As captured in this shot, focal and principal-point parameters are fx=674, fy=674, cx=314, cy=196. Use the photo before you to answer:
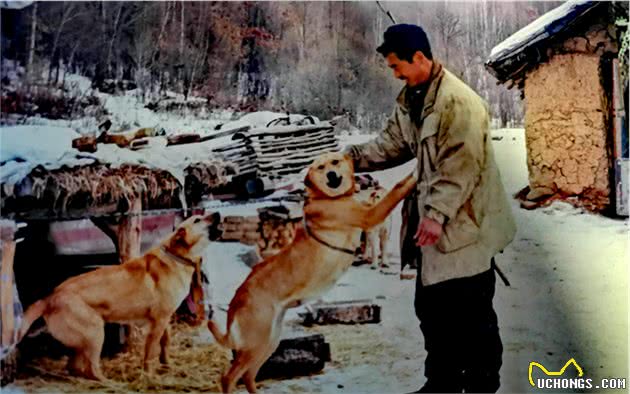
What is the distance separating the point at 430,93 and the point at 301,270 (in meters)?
1.25

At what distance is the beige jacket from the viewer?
3684 millimetres

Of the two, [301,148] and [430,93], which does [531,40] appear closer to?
[430,93]

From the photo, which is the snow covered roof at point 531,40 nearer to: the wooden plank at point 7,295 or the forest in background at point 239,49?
the forest in background at point 239,49

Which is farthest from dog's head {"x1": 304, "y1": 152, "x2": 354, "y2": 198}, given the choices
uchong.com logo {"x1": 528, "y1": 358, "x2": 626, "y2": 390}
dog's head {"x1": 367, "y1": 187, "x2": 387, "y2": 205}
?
uchong.com logo {"x1": 528, "y1": 358, "x2": 626, "y2": 390}

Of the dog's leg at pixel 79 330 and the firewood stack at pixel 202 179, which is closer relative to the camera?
the dog's leg at pixel 79 330

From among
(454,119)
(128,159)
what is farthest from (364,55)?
(128,159)

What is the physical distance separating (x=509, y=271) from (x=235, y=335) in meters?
1.62

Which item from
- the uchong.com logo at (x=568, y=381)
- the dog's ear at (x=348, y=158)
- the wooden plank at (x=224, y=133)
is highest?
the wooden plank at (x=224, y=133)

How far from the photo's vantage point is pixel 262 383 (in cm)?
383

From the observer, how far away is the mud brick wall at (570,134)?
13.1 feet

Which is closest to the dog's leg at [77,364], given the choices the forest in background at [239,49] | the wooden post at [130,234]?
the wooden post at [130,234]

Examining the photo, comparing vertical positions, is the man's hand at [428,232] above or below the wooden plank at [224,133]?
below

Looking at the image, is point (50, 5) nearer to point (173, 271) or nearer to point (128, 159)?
point (128, 159)

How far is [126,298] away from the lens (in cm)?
388
